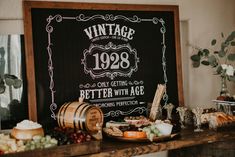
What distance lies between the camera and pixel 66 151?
266 cm

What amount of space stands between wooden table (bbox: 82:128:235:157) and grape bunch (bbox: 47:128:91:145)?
0.14 m

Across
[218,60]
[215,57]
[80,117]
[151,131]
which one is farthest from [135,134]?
[218,60]

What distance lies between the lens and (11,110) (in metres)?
3.26

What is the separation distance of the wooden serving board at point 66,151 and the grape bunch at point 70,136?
5 centimetres

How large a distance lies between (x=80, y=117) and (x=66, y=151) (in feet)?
1.24

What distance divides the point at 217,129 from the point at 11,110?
5.74 feet

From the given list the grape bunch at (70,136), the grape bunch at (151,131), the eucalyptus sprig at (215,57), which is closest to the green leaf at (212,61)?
the eucalyptus sprig at (215,57)

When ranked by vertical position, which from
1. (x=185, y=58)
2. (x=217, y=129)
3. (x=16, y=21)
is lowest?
(x=217, y=129)

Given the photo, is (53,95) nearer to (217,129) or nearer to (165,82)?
(165,82)

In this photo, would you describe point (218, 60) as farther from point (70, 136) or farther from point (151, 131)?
point (70, 136)

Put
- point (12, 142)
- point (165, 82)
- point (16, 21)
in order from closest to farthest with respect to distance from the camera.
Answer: point (12, 142) < point (16, 21) < point (165, 82)

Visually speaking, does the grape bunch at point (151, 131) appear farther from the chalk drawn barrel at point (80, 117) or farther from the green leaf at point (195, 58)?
the green leaf at point (195, 58)

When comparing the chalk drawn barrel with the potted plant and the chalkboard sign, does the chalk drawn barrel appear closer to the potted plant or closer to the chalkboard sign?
the chalkboard sign

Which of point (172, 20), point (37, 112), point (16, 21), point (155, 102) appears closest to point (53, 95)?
point (37, 112)
